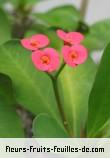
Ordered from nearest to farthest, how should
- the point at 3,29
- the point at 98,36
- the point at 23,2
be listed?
the point at 3,29 < the point at 98,36 < the point at 23,2

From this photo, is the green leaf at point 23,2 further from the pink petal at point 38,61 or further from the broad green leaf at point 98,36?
the pink petal at point 38,61

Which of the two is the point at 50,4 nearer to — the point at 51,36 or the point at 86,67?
the point at 51,36

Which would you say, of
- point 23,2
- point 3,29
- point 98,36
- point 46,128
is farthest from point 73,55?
point 23,2

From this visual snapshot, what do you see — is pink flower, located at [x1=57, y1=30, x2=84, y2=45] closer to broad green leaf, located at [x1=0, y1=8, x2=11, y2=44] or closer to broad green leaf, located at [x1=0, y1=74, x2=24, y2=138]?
broad green leaf, located at [x1=0, y1=74, x2=24, y2=138]

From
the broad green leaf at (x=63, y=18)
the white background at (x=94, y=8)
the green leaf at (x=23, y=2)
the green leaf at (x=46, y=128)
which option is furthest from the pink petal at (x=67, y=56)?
the white background at (x=94, y=8)

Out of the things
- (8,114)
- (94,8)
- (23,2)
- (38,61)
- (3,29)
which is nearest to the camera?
(38,61)

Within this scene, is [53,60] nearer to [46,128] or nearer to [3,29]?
[46,128]

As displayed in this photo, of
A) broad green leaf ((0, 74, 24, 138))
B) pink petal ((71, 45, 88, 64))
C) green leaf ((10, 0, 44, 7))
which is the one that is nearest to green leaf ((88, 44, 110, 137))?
pink petal ((71, 45, 88, 64))

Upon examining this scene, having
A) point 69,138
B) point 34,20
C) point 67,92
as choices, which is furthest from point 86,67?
point 34,20
